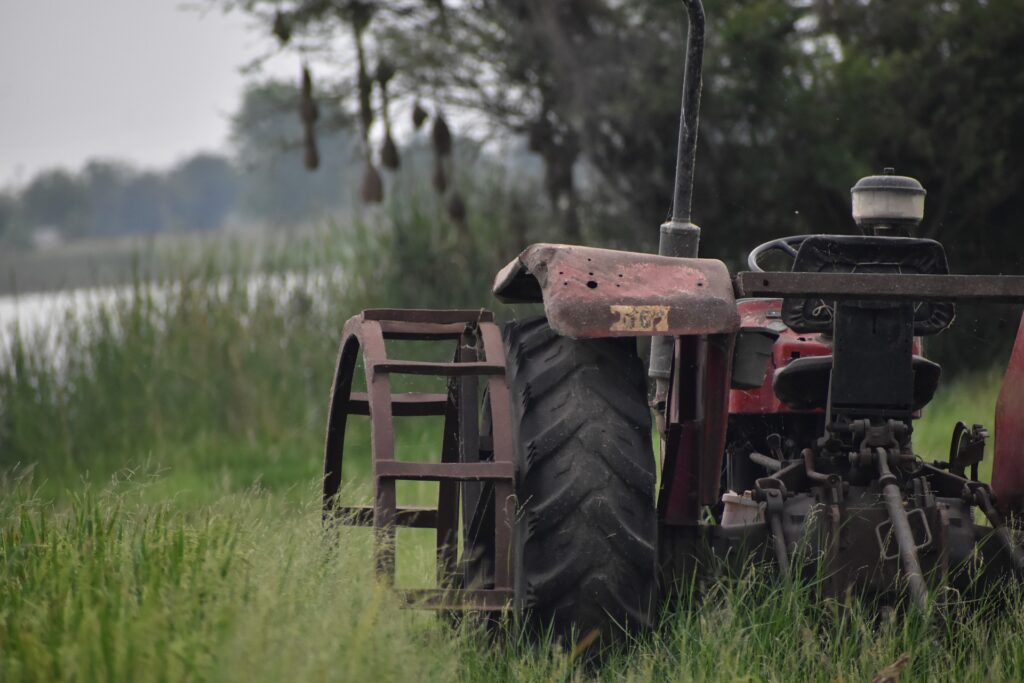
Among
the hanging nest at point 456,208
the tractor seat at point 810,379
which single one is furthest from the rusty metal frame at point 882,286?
the hanging nest at point 456,208

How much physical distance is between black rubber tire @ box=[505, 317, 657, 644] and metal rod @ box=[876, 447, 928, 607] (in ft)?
2.01

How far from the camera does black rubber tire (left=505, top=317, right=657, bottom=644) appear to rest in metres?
3.17

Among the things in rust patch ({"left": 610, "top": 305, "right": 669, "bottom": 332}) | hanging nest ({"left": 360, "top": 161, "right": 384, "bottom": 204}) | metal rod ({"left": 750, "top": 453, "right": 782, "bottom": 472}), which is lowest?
metal rod ({"left": 750, "top": 453, "right": 782, "bottom": 472})

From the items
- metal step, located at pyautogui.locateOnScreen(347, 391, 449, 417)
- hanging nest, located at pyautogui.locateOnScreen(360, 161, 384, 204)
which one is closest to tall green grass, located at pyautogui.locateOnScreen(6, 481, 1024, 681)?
metal step, located at pyautogui.locateOnScreen(347, 391, 449, 417)

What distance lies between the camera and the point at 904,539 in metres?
3.36

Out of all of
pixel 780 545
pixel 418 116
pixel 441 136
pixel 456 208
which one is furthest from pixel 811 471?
pixel 456 208

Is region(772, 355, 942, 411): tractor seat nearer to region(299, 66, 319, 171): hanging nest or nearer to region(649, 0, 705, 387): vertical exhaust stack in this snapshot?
region(649, 0, 705, 387): vertical exhaust stack

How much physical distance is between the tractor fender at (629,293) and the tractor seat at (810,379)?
2.56 ft

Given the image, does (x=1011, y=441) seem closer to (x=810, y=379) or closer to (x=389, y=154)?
(x=810, y=379)

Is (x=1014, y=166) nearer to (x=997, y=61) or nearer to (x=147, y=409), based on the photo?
(x=997, y=61)

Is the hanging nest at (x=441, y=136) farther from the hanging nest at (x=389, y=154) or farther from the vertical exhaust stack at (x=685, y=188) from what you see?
the vertical exhaust stack at (x=685, y=188)

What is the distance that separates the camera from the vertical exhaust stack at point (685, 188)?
390 centimetres

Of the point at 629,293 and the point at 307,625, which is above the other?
the point at 629,293

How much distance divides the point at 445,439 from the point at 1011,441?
5.23 feet
